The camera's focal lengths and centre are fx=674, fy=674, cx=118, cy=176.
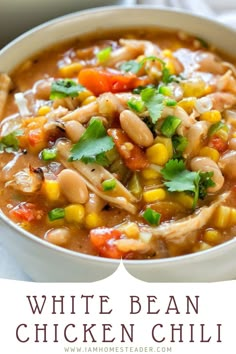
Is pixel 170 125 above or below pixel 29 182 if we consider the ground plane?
above

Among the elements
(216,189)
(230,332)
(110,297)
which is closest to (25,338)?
(110,297)

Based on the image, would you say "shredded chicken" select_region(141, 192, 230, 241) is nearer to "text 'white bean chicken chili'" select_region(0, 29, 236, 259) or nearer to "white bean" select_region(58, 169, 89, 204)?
"text 'white bean chicken chili'" select_region(0, 29, 236, 259)

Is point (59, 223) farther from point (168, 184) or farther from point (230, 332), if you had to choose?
point (230, 332)

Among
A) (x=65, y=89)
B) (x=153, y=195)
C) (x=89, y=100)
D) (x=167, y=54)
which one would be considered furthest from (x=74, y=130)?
(x=167, y=54)

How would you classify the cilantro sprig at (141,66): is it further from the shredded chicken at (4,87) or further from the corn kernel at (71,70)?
the shredded chicken at (4,87)


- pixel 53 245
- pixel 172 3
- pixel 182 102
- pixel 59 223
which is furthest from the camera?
pixel 172 3

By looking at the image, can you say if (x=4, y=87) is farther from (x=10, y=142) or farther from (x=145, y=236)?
(x=145, y=236)
